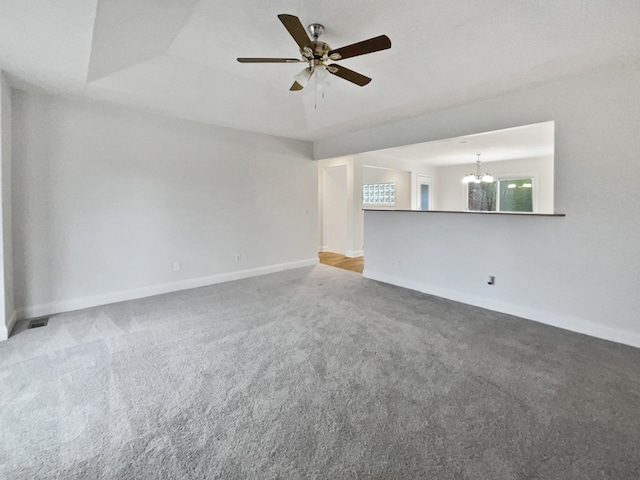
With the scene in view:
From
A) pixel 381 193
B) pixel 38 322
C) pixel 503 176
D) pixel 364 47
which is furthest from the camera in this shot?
pixel 381 193

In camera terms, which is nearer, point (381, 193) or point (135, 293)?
point (135, 293)

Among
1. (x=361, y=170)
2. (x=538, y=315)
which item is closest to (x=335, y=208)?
(x=361, y=170)

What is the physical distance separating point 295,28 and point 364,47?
51 cm

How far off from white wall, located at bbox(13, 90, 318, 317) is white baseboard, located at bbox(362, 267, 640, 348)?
275cm

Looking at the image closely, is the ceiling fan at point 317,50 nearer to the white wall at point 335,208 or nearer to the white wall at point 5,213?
the white wall at point 5,213

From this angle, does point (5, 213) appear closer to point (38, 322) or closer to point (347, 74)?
point (38, 322)

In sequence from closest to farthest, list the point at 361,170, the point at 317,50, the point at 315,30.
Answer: the point at 317,50 → the point at 315,30 → the point at 361,170

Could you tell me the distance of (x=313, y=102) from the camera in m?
4.38

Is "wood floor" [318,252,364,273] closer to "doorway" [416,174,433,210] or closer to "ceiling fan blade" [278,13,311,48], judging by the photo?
"doorway" [416,174,433,210]

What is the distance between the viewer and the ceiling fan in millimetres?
2032

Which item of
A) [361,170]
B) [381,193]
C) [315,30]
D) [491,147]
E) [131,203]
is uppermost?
[315,30]

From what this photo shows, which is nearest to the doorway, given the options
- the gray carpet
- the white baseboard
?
the white baseboard

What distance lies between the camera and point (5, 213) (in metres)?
2.96

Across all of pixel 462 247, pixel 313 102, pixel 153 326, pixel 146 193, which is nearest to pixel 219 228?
pixel 146 193
